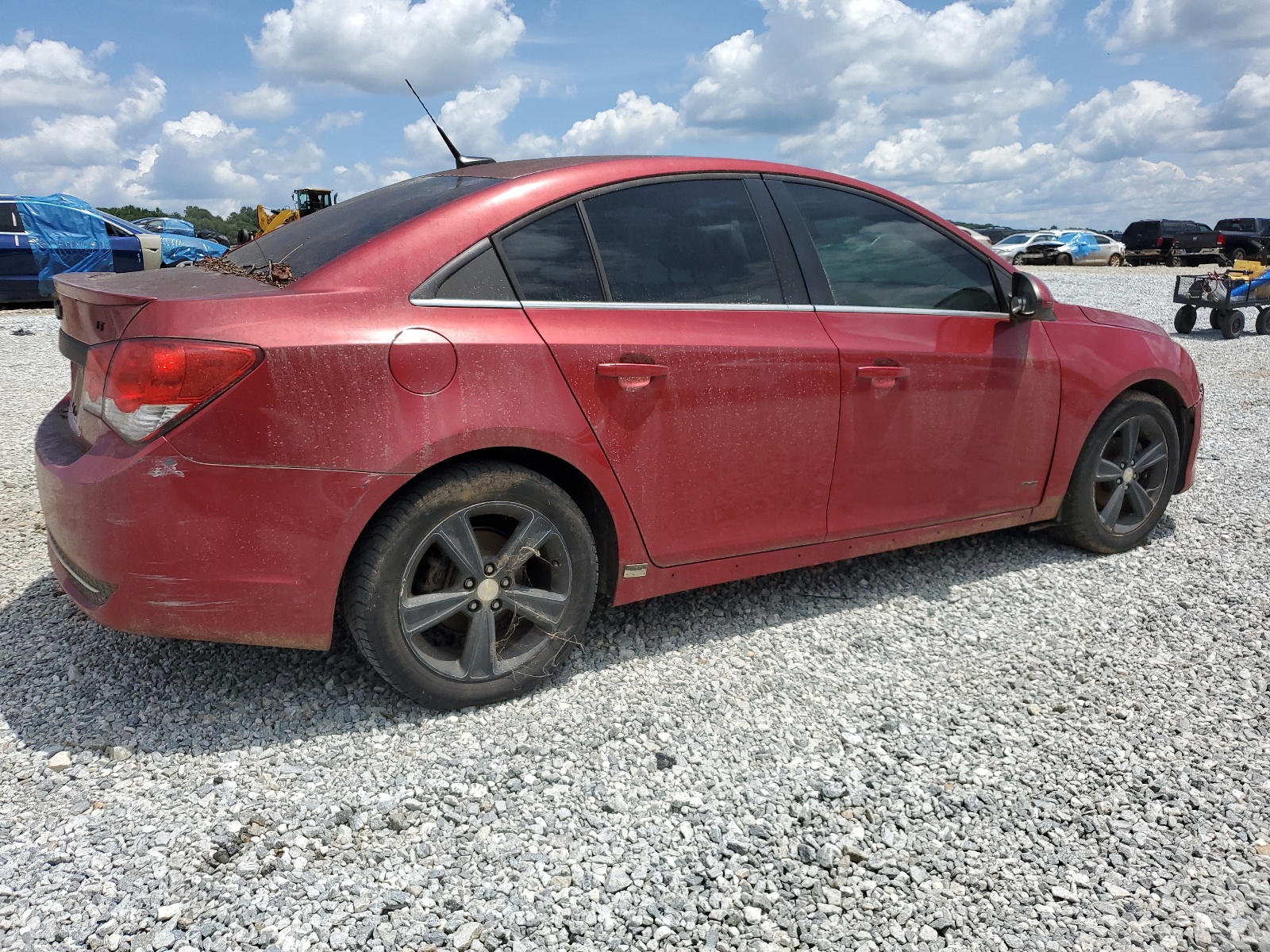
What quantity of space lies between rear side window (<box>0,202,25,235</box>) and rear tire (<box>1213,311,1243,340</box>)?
19.6 m

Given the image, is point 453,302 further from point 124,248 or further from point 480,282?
point 124,248

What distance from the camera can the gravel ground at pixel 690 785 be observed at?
6.99 ft

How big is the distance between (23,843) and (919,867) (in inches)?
87.3

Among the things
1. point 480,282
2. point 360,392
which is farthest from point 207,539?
point 480,282

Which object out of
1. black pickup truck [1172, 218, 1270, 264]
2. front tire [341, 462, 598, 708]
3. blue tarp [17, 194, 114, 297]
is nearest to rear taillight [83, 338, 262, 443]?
front tire [341, 462, 598, 708]

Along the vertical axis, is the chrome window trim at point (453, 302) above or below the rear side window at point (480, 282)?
below

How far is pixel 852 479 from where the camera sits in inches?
140

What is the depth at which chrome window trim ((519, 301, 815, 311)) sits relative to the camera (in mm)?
2941

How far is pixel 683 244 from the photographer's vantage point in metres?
3.23

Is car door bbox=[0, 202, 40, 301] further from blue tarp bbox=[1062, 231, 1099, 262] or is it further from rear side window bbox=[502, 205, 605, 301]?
blue tarp bbox=[1062, 231, 1099, 262]

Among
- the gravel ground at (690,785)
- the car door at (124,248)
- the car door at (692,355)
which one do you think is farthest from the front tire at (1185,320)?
the car door at (124,248)

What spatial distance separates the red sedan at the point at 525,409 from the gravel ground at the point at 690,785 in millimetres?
336

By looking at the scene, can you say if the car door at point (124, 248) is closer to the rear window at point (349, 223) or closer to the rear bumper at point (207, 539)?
the rear window at point (349, 223)

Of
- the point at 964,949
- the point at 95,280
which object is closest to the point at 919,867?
the point at 964,949
